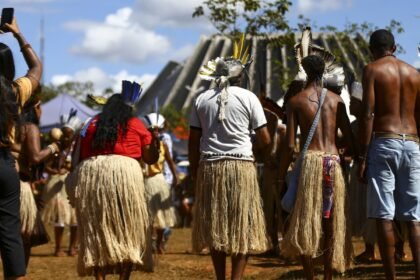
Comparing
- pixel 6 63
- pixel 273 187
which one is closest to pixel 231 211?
pixel 6 63

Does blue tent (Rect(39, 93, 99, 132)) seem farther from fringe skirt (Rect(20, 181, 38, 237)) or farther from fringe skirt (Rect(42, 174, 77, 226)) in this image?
fringe skirt (Rect(20, 181, 38, 237))

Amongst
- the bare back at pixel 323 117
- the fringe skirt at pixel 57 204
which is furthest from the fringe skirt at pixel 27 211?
the fringe skirt at pixel 57 204

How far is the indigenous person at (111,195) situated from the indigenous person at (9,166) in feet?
7.11

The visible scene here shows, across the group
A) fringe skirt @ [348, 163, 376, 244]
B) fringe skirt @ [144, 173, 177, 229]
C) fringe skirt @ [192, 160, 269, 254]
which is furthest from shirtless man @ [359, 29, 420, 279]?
fringe skirt @ [144, 173, 177, 229]

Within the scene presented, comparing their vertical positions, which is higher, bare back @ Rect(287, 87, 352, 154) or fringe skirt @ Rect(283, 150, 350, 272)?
bare back @ Rect(287, 87, 352, 154)

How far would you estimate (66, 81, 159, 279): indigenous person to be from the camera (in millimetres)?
8297

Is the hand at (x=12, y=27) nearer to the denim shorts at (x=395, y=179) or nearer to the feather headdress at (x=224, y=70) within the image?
the feather headdress at (x=224, y=70)

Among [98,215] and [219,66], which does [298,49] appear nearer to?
[219,66]

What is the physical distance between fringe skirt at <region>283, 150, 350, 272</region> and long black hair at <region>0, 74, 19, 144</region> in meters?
2.84

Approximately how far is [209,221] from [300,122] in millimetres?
1135

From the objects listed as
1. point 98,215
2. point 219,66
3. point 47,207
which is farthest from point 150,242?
point 47,207

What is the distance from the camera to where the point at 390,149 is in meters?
7.38

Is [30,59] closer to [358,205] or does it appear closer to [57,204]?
[358,205]

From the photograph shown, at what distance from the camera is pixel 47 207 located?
14.0 metres
